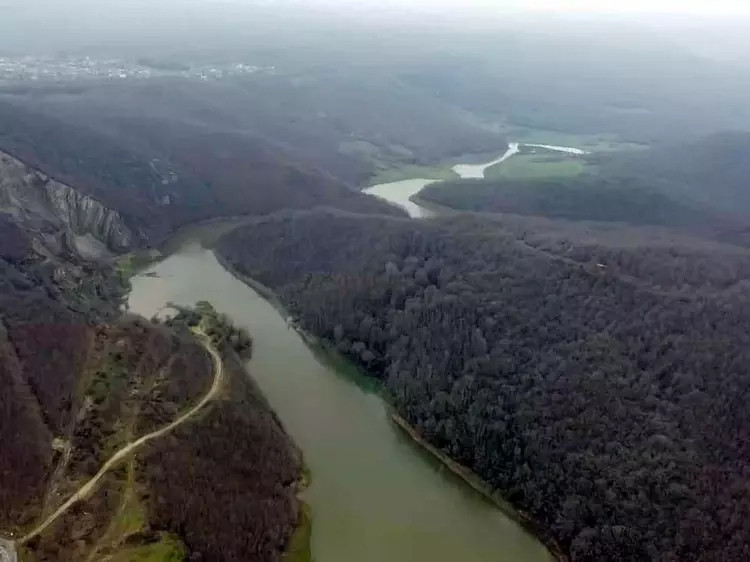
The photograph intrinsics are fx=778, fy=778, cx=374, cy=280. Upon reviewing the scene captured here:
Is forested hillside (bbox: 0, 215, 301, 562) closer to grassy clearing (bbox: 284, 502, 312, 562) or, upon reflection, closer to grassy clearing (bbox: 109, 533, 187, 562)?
grassy clearing (bbox: 109, 533, 187, 562)

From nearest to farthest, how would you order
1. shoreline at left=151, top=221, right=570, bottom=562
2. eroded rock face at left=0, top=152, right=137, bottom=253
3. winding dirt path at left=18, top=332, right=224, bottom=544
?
winding dirt path at left=18, top=332, right=224, bottom=544 → shoreline at left=151, top=221, right=570, bottom=562 → eroded rock face at left=0, top=152, right=137, bottom=253

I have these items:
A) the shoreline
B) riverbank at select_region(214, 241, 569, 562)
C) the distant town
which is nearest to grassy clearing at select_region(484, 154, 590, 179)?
the distant town

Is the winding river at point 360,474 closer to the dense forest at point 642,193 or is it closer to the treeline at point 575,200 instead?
the treeline at point 575,200

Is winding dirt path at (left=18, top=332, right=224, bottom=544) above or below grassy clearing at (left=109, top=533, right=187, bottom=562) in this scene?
above

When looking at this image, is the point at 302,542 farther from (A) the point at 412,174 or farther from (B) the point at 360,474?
(A) the point at 412,174

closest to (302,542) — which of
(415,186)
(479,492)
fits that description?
(479,492)

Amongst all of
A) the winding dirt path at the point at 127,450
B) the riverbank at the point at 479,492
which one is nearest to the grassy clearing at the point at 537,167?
the riverbank at the point at 479,492

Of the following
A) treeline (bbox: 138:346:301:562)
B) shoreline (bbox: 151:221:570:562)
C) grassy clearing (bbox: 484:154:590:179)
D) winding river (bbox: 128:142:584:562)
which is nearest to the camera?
Answer: treeline (bbox: 138:346:301:562)

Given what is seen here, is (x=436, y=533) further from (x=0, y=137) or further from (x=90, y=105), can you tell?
(x=90, y=105)
